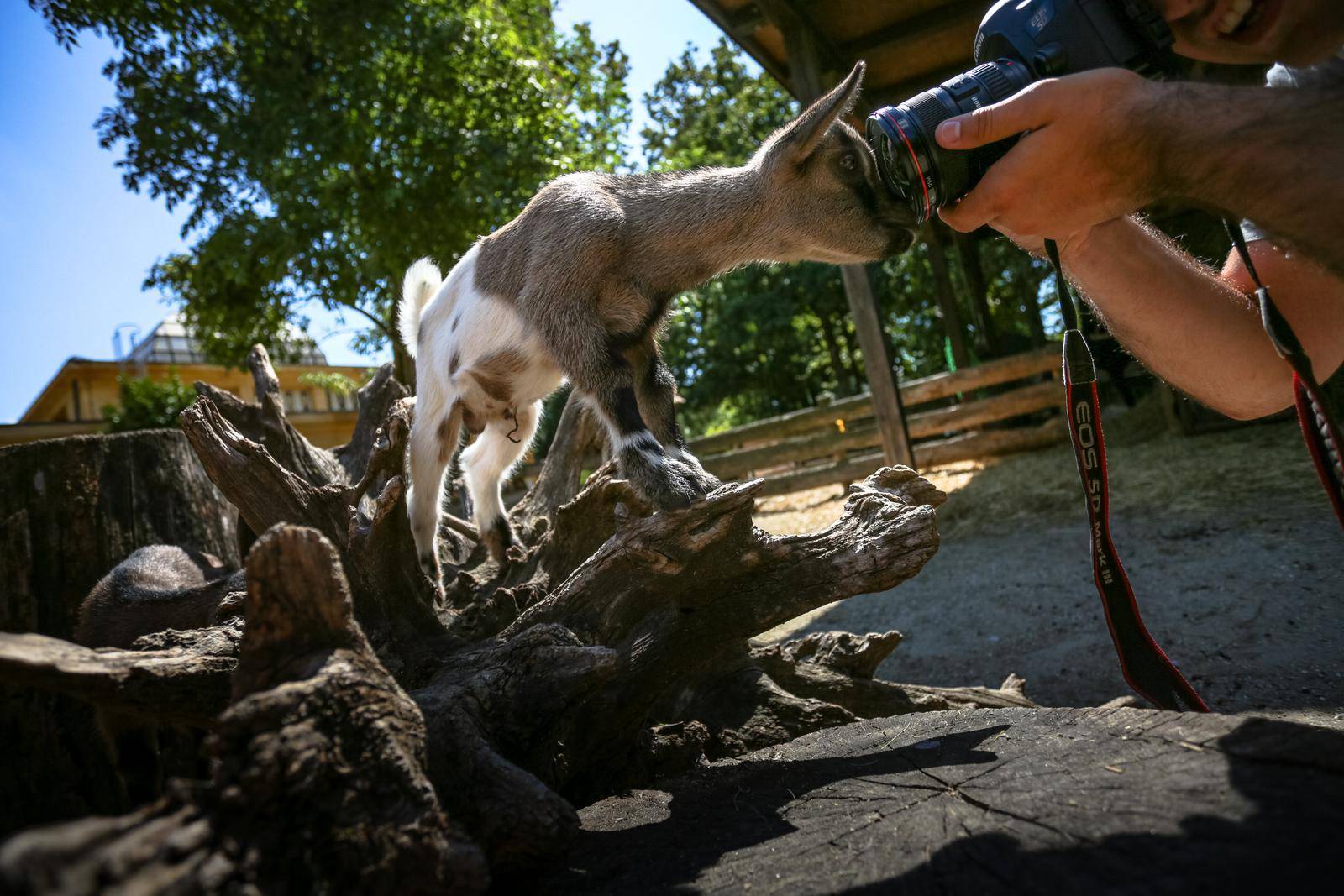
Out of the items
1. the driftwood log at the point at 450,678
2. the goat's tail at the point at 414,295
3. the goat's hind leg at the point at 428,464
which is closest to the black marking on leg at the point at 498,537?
the driftwood log at the point at 450,678

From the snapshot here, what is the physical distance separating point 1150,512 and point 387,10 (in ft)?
30.5

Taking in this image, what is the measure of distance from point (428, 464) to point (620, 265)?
1135mm

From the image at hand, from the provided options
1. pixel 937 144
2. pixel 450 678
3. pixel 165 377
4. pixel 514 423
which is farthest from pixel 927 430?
pixel 165 377

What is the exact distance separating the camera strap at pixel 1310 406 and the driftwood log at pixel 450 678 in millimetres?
823

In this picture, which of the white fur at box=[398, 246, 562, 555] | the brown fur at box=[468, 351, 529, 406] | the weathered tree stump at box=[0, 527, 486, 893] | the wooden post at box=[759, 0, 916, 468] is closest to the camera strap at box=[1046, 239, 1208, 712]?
the weathered tree stump at box=[0, 527, 486, 893]

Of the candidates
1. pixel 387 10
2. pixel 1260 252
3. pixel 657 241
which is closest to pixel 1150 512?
pixel 1260 252

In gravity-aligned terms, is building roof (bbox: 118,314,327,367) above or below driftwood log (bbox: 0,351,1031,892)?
above

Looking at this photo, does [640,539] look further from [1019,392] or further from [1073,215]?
[1019,392]

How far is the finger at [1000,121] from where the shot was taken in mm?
1500

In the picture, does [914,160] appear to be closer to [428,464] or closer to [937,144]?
[937,144]

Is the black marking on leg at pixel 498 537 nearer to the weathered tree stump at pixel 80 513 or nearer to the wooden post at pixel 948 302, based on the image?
the weathered tree stump at pixel 80 513

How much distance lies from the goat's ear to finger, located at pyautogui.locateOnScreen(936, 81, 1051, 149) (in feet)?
3.64

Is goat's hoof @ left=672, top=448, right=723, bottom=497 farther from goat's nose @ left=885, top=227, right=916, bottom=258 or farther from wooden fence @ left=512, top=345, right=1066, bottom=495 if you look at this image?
wooden fence @ left=512, top=345, right=1066, bottom=495

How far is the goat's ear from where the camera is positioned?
2650 mm
